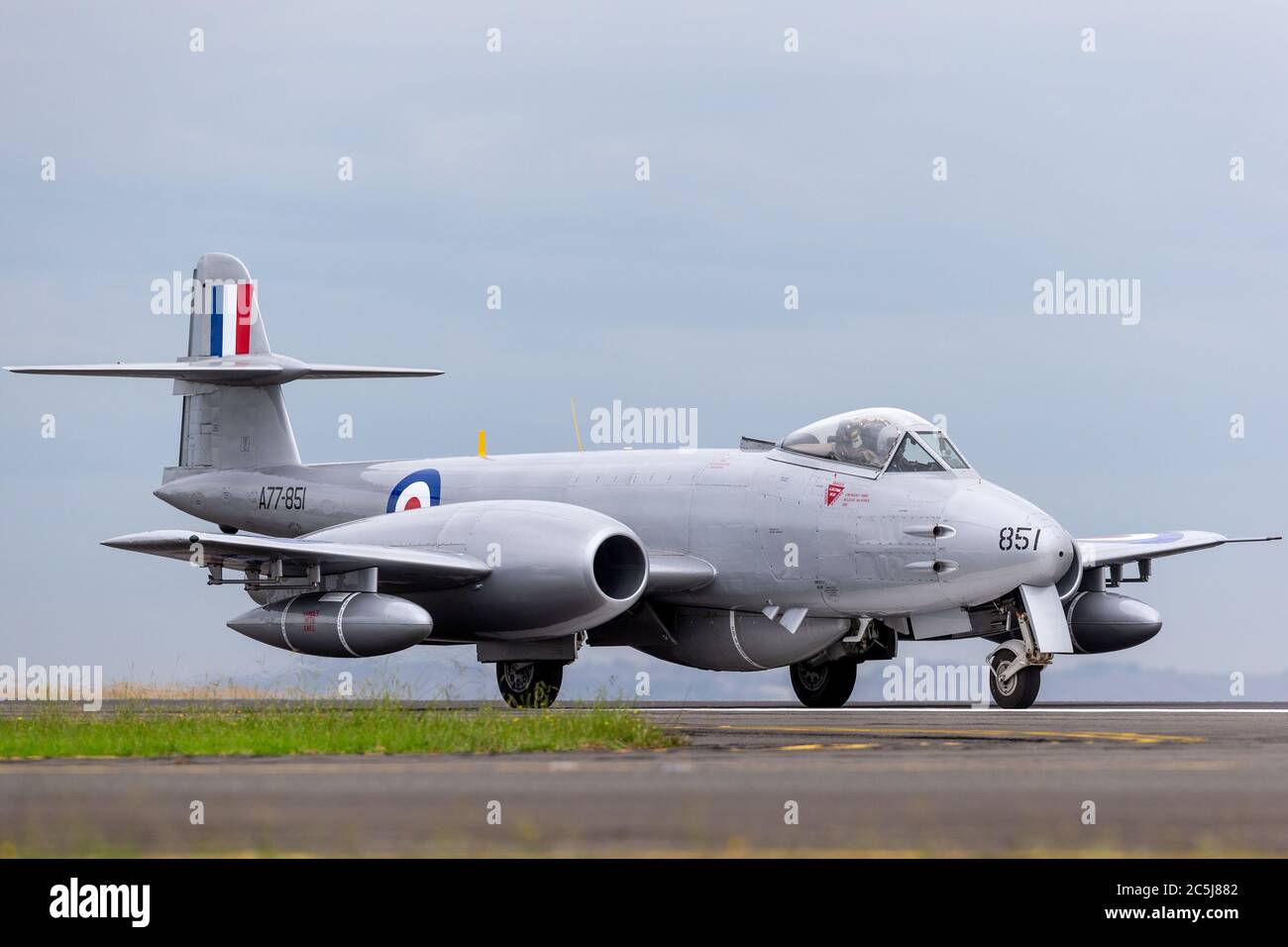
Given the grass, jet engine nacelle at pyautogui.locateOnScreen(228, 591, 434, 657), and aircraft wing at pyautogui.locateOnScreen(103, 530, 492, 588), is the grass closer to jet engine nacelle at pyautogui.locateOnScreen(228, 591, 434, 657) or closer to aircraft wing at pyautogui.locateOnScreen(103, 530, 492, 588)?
jet engine nacelle at pyautogui.locateOnScreen(228, 591, 434, 657)

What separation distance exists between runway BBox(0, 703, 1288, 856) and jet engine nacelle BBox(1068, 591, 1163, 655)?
31.9 ft

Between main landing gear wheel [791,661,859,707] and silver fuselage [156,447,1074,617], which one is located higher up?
silver fuselage [156,447,1074,617]

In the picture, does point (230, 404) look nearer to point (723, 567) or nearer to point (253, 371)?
point (253, 371)

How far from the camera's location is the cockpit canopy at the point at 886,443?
958 inches

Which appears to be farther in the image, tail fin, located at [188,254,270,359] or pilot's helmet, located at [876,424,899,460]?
tail fin, located at [188,254,270,359]

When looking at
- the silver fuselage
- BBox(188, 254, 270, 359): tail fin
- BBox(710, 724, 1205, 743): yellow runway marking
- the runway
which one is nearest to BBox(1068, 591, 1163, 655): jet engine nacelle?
the silver fuselage

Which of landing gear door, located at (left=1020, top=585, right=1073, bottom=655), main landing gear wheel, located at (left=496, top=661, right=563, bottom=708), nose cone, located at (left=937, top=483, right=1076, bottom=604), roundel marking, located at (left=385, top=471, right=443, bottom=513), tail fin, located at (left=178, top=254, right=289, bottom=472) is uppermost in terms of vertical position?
tail fin, located at (left=178, top=254, right=289, bottom=472)

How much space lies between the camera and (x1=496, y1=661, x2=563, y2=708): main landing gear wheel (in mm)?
26672

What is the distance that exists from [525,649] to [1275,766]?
48.0ft

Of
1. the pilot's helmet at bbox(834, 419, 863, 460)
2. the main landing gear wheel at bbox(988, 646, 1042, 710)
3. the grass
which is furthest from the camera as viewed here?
the pilot's helmet at bbox(834, 419, 863, 460)

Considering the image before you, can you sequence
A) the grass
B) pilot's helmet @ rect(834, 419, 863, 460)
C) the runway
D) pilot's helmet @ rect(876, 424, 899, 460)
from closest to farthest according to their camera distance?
the runway, the grass, pilot's helmet @ rect(876, 424, 899, 460), pilot's helmet @ rect(834, 419, 863, 460)

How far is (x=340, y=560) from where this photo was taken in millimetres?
25031
